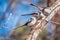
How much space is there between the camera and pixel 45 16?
4.10 feet

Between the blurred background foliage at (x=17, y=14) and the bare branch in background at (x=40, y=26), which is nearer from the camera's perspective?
the bare branch in background at (x=40, y=26)

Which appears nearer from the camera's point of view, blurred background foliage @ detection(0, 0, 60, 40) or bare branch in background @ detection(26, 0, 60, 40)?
bare branch in background @ detection(26, 0, 60, 40)

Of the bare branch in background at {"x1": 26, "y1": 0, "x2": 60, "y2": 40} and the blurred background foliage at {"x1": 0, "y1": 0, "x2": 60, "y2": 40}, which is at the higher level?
the blurred background foliage at {"x1": 0, "y1": 0, "x2": 60, "y2": 40}

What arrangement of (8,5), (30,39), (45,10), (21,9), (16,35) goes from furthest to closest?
(16,35) < (21,9) < (8,5) < (45,10) < (30,39)

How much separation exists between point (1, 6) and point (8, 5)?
0.19 m

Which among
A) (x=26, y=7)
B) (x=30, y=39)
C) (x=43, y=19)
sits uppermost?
(x=26, y=7)

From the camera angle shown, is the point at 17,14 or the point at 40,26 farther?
the point at 17,14

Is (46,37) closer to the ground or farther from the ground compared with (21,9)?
closer to the ground

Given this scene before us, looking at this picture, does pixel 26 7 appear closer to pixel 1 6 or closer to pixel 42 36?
pixel 1 6

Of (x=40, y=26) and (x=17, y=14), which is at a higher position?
(x=17, y=14)

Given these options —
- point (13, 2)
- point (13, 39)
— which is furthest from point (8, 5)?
point (13, 39)

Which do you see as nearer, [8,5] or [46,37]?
[8,5]

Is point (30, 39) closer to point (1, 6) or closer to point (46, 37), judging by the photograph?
point (1, 6)

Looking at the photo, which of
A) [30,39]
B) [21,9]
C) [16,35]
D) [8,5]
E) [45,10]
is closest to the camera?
[30,39]
